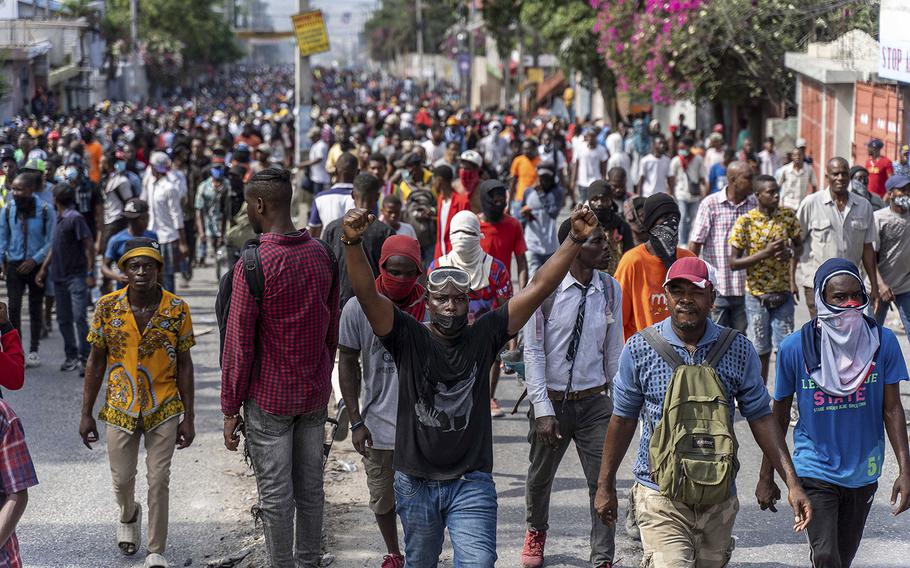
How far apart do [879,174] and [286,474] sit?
10362mm

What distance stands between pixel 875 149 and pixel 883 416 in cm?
984

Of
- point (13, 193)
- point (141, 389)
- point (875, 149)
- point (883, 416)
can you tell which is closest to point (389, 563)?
point (141, 389)

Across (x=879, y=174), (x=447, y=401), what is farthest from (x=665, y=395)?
(x=879, y=174)

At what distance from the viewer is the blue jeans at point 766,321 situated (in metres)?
8.69

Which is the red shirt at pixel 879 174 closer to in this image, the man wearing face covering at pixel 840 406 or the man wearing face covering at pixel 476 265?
the man wearing face covering at pixel 476 265

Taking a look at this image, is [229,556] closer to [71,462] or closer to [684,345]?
[71,462]

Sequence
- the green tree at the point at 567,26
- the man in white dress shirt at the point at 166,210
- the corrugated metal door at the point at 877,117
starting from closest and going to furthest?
the man in white dress shirt at the point at 166,210 → the corrugated metal door at the point at 877,117 → the green tree at the point at 567,26

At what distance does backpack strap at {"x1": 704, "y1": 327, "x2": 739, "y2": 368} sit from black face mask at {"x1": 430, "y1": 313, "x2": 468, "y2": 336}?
87 cm

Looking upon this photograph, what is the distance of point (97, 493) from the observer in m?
7.80

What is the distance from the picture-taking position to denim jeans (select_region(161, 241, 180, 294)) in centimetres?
1295

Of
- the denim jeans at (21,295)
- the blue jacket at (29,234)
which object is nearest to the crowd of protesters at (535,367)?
the blue jacket at (29,234)

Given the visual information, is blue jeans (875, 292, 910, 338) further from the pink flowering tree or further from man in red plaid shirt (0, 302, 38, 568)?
the pink flowering tree

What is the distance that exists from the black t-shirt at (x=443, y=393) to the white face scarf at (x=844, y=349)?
122 cm

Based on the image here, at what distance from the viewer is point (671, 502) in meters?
4.64
